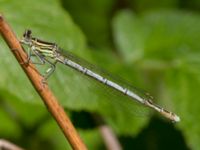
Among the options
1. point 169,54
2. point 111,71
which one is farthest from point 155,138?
point 111,71

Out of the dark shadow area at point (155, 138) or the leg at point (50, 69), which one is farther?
the dark shadow area at point (155, 138)

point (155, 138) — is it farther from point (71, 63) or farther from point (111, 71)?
point (71, 63)

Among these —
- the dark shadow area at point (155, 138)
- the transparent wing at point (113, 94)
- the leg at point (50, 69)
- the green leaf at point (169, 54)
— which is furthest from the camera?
the dark shadow area at point (155, 138)

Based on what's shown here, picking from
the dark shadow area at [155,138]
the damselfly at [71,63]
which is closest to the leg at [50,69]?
the damselfly at [71,63]

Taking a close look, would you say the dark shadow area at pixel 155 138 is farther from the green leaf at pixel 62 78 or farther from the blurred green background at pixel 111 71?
the green leaf at pixel 62 78

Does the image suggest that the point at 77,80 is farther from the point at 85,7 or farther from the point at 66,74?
the point at 85,7

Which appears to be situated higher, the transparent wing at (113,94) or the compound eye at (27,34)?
the compound eye at (27,34)
